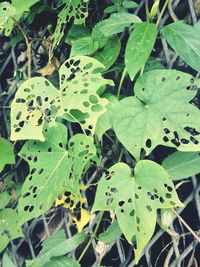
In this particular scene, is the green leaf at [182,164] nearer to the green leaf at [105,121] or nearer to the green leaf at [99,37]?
the green leaf at [105,121]

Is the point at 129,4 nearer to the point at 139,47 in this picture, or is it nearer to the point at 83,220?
the point at 139,47

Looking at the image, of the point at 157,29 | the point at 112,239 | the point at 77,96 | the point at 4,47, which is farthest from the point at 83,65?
the point at 4,47

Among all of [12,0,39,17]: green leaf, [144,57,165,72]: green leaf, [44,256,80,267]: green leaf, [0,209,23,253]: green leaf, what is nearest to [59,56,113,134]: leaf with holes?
[144,57,165,72]: green leaf

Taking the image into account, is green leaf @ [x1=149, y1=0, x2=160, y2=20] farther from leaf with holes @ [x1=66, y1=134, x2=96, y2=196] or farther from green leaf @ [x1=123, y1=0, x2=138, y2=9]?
leaf with holes @ [x1=66, y1=134, x2=96, y2=196]

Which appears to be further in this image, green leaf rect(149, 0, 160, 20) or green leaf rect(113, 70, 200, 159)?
green leaf rect(149, 0, 160, 20)

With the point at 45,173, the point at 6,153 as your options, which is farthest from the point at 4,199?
the point at 45,173

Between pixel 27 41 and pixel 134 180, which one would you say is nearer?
pixel 134 180

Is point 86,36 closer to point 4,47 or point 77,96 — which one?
point 77,96
